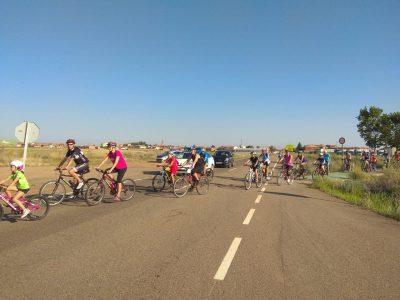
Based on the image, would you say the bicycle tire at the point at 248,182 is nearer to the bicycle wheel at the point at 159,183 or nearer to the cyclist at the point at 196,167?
the cyclist at the point at 196,167

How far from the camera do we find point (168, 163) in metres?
12.9

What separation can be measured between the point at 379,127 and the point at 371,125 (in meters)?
0.90

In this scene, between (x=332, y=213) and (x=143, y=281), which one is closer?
(x=143, y=281)

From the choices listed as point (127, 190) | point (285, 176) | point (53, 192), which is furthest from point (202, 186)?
point (285, 176)

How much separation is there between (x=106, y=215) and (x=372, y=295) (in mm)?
6158

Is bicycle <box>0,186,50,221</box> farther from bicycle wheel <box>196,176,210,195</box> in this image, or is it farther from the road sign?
bicycle wheel <box>196,176,210,195</box>

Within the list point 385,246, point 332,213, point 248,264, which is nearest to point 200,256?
point 248,264

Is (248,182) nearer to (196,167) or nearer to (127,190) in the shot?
(196,167)

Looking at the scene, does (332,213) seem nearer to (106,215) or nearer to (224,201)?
(224,201)

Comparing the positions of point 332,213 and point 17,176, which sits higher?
point 17,176

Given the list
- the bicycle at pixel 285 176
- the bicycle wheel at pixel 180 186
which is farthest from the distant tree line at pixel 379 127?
the bicycle wheel at pixel 180 186

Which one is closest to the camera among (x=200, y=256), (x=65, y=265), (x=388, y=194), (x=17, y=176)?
(x=65, y=265)

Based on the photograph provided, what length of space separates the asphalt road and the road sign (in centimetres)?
489

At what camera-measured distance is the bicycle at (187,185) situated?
1190cm
